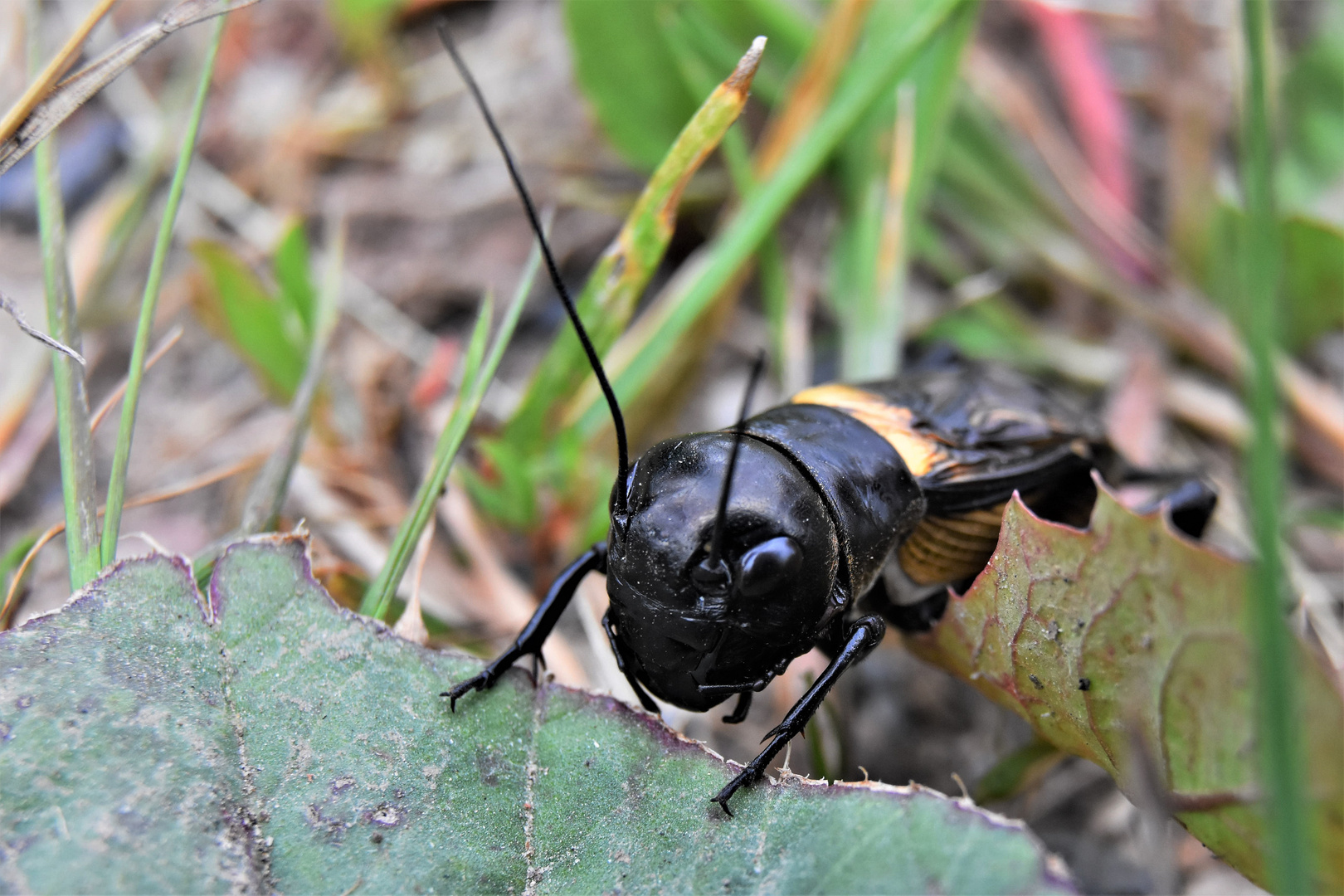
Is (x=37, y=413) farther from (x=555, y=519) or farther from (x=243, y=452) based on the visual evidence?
(x=555, y=519)

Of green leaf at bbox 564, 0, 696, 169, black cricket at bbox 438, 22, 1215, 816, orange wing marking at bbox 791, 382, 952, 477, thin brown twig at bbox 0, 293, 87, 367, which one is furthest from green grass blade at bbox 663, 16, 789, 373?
thin brown twig at bbox 0, 293, 87, 367

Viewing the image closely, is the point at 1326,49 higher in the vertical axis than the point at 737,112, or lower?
lower

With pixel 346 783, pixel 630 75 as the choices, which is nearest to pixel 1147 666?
pixel 346 783

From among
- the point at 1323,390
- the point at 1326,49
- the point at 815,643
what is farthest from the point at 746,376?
the point at 1326,49

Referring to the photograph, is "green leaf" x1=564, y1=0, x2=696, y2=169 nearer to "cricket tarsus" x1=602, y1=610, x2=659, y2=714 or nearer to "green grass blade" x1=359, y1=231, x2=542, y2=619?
"green grass blade" x1=359, y1=231, x2=542, y2=619

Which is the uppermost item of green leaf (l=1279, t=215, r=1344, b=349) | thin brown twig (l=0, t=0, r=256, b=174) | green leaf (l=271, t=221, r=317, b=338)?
thin brown twig (l=0, t=0, r=256, b=174)

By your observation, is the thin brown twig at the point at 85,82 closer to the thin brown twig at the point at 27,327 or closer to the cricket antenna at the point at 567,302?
the thin brown twig at the point at 27,327

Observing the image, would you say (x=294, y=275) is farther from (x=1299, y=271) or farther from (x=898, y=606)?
(x=1299, y=271)

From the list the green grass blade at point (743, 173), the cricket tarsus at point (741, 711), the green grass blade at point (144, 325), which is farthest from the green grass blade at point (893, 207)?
the green grass blade at point (144, 325)
